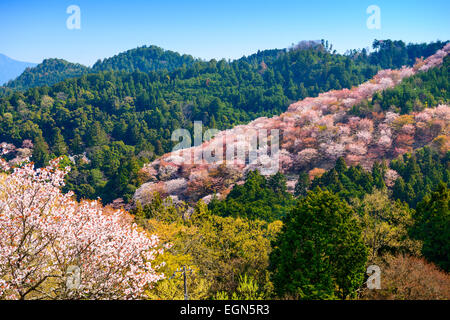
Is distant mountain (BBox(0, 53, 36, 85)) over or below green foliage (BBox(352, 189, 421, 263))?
over

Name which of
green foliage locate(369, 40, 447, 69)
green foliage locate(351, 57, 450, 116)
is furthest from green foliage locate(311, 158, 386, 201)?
green foliage locate(369, 40, 447, 69)

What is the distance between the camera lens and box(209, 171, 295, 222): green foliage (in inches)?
1072

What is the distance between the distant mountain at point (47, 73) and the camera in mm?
123688

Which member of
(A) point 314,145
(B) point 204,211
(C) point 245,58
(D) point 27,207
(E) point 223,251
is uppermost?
(C) point 245,58

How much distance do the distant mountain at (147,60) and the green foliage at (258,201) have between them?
126561 millimetres

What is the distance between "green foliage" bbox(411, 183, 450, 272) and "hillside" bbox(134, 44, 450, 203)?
665 inches

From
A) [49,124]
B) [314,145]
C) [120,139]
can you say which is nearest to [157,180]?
[314,145]

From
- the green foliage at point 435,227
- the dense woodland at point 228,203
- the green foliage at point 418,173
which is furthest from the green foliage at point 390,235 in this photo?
the green foliage at point 418,173

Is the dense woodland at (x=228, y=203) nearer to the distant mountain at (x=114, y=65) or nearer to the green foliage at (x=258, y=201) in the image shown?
the green foliage at (x=258, y=201)

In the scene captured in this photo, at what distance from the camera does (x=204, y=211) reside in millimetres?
25250

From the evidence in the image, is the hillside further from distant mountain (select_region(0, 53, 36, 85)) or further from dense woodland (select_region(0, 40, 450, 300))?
distant mountain (select_region(0, 53, 36, 85))

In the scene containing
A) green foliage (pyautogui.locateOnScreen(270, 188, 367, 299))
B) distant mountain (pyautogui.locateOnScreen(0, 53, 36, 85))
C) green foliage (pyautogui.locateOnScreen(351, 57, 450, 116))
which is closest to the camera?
green foliage (pyautogui.locateOnScreen(270, 188, 367, 299))
